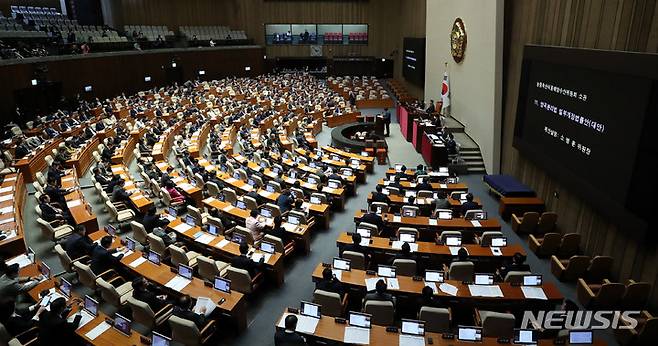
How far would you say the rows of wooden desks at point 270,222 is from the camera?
33.4ft

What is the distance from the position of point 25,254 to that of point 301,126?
49.0 ft

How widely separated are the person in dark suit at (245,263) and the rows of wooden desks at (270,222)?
167 centimetres

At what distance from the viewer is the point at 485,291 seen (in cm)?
762

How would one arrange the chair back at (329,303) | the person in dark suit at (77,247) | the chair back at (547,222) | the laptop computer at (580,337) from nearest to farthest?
the laptop computer at (580,337) < the chair back at (329,303) < the person in dark suit at (77,247) < the chair back at (547,222)

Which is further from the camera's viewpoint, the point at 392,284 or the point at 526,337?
the point at 392,284

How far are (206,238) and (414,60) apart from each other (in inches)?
973

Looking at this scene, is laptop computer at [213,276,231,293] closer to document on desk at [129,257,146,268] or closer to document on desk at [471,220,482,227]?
document on desk at [129,257,146,268]

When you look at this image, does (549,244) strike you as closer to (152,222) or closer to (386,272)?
(386,272)

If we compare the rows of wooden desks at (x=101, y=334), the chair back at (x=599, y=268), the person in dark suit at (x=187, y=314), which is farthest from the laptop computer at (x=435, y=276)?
the rows of wooden desks at (x=101, y=334)

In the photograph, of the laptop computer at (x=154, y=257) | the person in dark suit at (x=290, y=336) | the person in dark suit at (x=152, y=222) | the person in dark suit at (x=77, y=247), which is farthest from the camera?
the person in dark suit at (x=152, y=222)

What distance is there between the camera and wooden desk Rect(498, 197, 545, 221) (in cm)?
1223

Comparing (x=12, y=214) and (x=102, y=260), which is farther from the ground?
(x=12, y=214)

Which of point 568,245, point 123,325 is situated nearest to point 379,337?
point 123,325

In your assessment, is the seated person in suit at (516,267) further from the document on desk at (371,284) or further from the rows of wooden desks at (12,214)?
the rows of wooden desks at (12,214)
